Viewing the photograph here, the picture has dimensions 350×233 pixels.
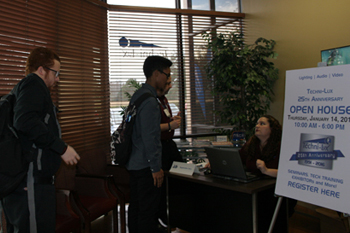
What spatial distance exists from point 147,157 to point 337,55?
2.64 m

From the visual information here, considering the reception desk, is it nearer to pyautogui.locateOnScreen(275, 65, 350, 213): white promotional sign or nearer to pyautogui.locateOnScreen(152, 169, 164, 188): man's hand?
pyautogui.locateOnScreen(152, 169, 164, 188): man's hand

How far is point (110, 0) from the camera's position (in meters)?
A: 4.18

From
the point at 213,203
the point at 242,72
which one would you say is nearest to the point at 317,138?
the point at 213,203

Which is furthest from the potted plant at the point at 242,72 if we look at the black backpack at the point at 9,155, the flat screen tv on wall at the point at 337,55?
the black backpack at the point at 9,155

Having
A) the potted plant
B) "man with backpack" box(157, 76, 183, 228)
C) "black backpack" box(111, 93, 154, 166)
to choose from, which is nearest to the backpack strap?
"black backpack" box(111, 93, 154, 166)

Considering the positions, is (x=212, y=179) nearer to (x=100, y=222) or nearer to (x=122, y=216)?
(x=122, y=216)

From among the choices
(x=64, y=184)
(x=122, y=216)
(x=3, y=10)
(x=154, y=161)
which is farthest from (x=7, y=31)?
(x=122, y=216)

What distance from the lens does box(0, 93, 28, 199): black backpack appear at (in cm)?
157

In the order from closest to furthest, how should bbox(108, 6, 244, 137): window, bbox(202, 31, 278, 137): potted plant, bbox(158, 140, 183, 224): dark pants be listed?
bbox(158, 140, 183, 224): dark pants → bbox(202, 31, 278, 137): potted plant → bbox(108, 6, 244, 137): window

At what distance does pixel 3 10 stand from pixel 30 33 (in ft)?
1.09

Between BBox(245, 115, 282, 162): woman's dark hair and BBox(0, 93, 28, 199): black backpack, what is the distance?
6.37 ft

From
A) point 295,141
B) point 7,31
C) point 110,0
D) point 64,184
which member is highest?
point 110,0

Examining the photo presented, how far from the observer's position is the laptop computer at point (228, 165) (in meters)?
2.20

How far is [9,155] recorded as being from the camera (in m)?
Result: 1.59
